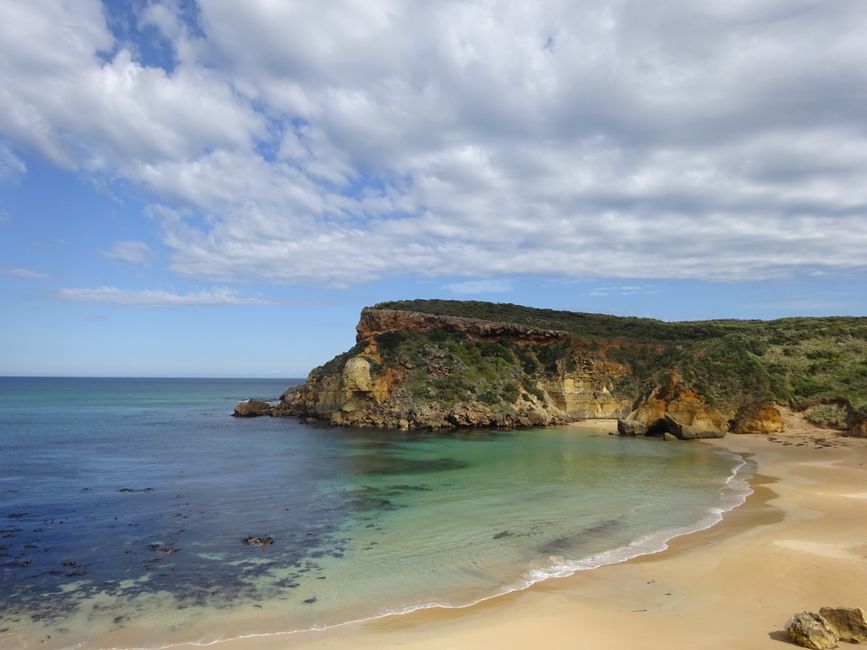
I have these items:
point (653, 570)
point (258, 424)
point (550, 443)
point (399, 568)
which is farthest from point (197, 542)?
point (258, 424)

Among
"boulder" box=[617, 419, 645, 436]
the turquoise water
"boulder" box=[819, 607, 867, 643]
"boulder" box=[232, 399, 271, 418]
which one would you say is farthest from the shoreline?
"boulder" box=[232, 399, 271, 418]

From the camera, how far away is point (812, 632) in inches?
312

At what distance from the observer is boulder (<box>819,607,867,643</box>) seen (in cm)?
795

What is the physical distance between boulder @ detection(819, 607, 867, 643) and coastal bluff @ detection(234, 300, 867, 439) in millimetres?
32707

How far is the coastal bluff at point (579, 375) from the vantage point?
40062mm

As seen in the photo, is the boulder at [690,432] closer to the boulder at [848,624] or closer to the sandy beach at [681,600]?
the sandy beach at [681,600]

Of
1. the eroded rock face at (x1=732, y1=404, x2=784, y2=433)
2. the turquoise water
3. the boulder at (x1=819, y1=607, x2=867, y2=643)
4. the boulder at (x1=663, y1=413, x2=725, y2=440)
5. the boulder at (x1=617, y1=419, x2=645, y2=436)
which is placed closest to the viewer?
the boulder at (x1=819, y1=607, x2=867, y2=643)

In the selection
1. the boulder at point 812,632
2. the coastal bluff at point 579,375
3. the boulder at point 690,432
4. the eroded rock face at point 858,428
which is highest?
the coastal bluff at point 579,375

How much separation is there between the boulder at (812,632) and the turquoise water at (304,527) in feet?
16.4

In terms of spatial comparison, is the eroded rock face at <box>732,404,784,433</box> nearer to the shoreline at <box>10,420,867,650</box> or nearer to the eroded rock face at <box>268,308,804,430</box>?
the eroded rock face at <box>268,308,804,430</box>

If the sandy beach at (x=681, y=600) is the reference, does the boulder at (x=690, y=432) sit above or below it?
above

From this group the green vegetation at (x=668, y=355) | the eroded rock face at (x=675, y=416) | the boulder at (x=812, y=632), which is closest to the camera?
the boulder at (x=812, y=632)

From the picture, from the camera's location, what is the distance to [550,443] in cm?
3719

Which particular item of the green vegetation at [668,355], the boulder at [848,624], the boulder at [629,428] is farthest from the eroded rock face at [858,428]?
the boulder at [848,624]
